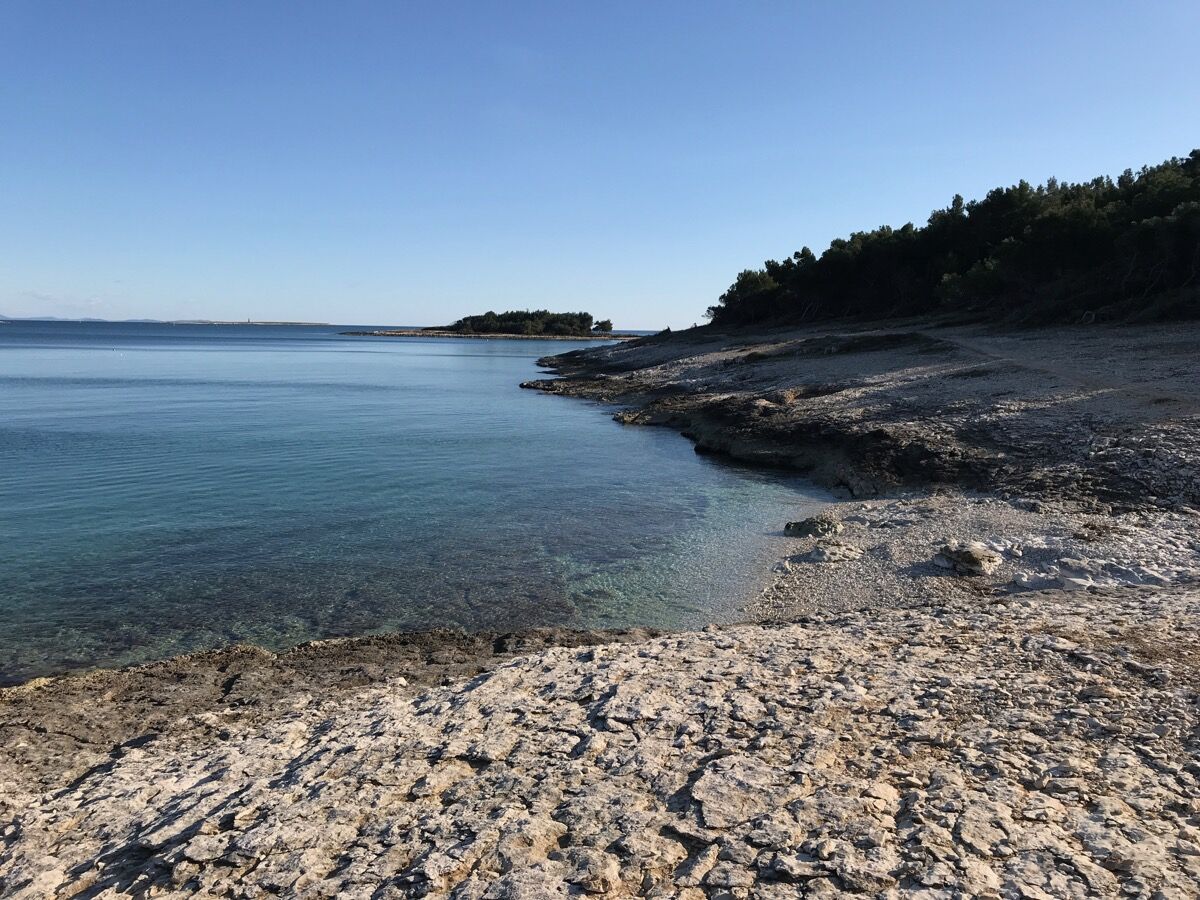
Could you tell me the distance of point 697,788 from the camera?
5383 mm

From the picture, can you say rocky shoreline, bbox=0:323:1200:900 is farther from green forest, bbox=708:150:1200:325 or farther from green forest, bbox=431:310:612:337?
green forest, bbox=431:310:612:337

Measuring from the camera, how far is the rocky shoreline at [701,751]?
4.62 metres

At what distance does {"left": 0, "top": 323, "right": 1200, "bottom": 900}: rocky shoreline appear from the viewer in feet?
15.2

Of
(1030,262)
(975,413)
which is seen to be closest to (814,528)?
(975,413)

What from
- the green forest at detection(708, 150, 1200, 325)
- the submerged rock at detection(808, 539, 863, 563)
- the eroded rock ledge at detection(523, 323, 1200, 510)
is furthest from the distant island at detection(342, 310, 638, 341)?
the submerged rock at detection(808, 539, 863, 563)

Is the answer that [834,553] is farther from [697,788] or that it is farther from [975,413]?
[975,413]

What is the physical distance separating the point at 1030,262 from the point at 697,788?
1801 inches

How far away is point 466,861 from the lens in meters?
4.76

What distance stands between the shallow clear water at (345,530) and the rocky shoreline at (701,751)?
5.18 ft

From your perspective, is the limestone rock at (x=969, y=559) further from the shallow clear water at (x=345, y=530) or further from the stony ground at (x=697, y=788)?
the stony ground at (x=697, y=788)

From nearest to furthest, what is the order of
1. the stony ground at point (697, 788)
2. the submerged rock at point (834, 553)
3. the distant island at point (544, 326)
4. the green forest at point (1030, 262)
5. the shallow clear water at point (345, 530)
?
1. the stony ground at point (697, 788)
2. the shallow clear water at point (345, 530)
3. the submerged rock at point (834, 553)
4. the green forest at point (1030, 262)
5. the distant island at point (544, 326)

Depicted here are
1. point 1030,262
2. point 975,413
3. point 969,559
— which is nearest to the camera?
point 969,559

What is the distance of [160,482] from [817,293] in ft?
198

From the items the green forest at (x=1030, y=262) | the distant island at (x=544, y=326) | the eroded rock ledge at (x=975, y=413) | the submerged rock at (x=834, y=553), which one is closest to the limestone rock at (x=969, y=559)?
the submerged rock at (x=834, y=553)
